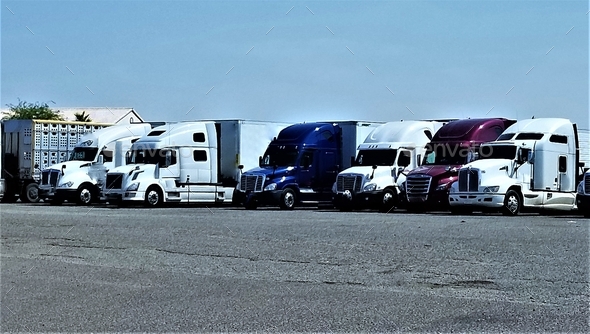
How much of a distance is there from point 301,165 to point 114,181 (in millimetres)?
7698

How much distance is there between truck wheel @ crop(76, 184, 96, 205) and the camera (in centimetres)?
3844

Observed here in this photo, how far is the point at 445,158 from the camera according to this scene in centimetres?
3216

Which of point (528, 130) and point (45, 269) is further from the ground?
point (528, 130)

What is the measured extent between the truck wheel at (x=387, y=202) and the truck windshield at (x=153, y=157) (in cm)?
928

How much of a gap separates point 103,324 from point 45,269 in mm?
4874

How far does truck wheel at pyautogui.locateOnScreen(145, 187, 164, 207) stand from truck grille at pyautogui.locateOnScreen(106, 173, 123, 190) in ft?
3.77

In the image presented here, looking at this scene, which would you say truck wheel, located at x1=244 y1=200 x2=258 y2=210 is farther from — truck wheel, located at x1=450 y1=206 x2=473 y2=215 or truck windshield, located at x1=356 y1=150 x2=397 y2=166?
truck wheel, located at x1=450 y1=206 x2=473 y2=215

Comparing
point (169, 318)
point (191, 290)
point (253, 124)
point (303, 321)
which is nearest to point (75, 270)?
point (191, 290)

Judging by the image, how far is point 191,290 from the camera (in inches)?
445

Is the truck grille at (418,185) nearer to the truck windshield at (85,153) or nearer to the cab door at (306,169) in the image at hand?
the cab door at (306,169)

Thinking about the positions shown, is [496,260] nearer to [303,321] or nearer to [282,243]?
[282,243]

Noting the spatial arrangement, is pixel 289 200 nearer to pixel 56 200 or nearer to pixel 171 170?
pixel 171 170

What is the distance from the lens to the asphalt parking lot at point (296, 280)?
9.20m

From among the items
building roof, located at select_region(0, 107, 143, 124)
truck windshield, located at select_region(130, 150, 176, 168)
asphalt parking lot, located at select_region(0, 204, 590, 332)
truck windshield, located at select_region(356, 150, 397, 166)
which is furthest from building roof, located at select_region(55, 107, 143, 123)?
asphalt parking lot, located at select_region(0, 204, 590, 332)
